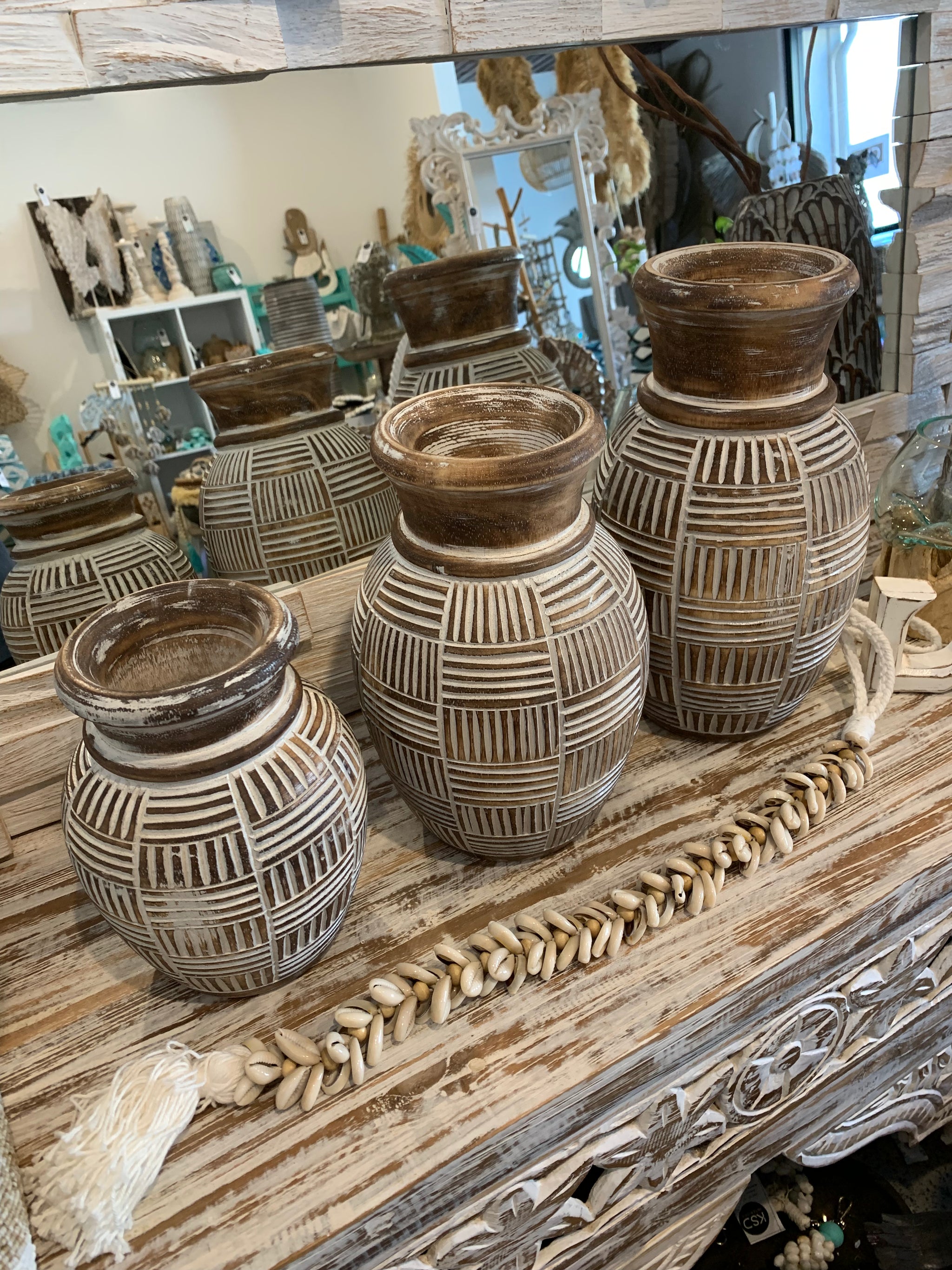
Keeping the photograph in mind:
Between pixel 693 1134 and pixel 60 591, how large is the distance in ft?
2.08

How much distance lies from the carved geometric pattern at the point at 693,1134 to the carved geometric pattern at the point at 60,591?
1.67 ft

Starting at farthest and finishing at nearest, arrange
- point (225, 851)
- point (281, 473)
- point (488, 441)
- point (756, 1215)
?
1. point (756, 1215)
2. point (281, 473)
3. point (488, 441)
4. point (225, 851)

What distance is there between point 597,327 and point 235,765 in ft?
2.17

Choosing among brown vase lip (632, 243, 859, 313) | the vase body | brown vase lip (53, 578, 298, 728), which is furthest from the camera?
the vase body

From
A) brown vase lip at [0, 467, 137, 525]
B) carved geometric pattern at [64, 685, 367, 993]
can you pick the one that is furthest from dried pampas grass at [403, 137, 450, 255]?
carved geometric pattern at [64, 685, 367, 993]

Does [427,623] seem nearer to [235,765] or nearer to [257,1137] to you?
[235,765]

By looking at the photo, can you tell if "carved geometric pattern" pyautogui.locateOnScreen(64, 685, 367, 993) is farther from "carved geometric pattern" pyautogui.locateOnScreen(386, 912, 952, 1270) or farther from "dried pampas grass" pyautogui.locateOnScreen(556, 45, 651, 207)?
"dried pampas grass" pyautogui.locateOnScreen(556, 45, 651, 207)

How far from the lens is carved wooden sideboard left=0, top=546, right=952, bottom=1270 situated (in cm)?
49

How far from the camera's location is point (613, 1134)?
550 millimetres

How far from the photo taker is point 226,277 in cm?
72

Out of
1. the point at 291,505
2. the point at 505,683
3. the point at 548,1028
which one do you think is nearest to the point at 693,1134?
the point at 548,1028

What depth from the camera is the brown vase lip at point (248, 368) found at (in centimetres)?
69

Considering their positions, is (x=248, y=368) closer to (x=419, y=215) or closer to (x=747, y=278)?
(x=419, y=215)

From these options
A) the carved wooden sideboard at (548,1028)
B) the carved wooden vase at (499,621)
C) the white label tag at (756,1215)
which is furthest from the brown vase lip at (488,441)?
the white label tag at (756,1215)
